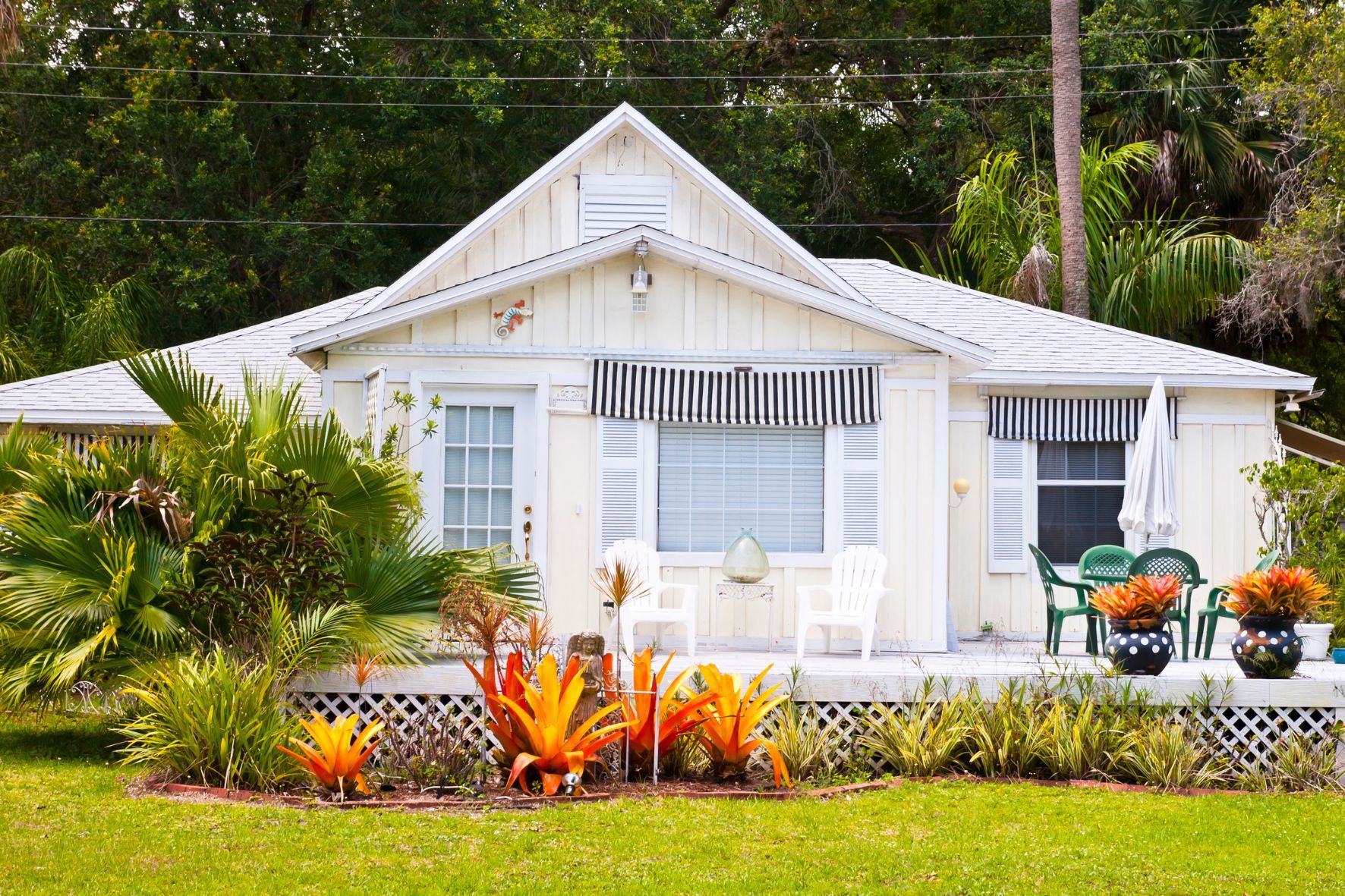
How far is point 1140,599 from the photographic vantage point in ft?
28.6

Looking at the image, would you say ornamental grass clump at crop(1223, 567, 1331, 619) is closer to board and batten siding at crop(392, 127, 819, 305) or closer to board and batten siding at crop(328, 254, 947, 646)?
board and batten siding at crop(328, 254, 947, 646)

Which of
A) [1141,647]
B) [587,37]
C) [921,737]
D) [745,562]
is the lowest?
[921,737]

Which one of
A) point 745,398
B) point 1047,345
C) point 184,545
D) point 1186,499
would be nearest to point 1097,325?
point 1047,345

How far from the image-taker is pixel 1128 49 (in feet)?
70.6

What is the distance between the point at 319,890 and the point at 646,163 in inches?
371

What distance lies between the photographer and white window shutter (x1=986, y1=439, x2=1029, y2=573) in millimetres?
12945

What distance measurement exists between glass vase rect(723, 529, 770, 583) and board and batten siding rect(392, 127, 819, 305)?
3.48 meters

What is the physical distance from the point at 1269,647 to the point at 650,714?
3.94 metres

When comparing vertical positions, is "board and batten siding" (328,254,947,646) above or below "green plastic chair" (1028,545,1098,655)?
above

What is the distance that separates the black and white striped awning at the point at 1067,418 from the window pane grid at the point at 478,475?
4620 mm

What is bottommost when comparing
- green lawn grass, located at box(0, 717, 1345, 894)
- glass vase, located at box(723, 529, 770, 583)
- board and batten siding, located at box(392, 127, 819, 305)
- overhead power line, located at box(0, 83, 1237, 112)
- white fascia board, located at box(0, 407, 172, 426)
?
green lawn grass, located at box(0, 717, 1345, 894)

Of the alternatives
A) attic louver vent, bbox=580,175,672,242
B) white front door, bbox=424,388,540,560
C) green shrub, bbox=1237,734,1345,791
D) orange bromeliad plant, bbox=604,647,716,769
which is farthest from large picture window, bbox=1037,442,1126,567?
orange bromeliad plant, bbox=604,647,716,769

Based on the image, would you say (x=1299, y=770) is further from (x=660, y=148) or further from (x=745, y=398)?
(x=660, y=148)

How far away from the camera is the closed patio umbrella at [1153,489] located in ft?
35.7
